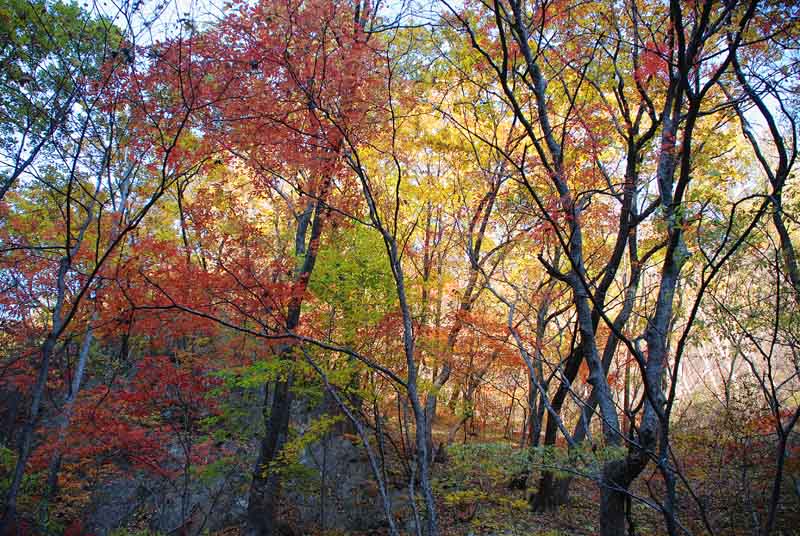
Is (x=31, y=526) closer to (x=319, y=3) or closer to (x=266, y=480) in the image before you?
(x=266, y=480)

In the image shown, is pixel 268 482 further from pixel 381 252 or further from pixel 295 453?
pixel 381 252

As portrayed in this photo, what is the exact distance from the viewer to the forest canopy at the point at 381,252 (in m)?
4.63

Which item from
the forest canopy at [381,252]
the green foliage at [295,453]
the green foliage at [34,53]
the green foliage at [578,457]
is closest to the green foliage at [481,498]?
the forest canopy at [381,252]

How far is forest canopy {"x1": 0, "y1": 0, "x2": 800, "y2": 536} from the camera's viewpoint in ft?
15.2

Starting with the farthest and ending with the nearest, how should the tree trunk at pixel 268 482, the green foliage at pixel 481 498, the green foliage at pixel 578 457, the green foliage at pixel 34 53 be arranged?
the tree trunk at pixel 268 482
the green foliage at pixel 481 498
the green foliage at pixel 34 53
the green foliage at pixel 578 457

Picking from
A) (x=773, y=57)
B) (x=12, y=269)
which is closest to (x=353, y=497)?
(x=12, y=269)

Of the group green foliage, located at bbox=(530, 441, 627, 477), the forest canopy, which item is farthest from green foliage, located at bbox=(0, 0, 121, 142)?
green foliage, located at bbox=(530, 441, 627, 477)

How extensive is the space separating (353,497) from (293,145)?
8026 mm

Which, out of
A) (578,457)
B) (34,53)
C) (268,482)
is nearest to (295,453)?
(268,482)

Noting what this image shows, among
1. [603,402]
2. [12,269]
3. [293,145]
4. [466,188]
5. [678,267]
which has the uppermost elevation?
[466,188]

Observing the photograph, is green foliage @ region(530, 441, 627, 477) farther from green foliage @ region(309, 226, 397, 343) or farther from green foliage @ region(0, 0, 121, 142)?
green foliage @ region(0, 0, 121, 142)

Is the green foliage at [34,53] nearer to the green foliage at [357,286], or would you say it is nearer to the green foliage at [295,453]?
the green foliage at [357,286]

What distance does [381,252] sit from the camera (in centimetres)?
891

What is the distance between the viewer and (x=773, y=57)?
4.99m
